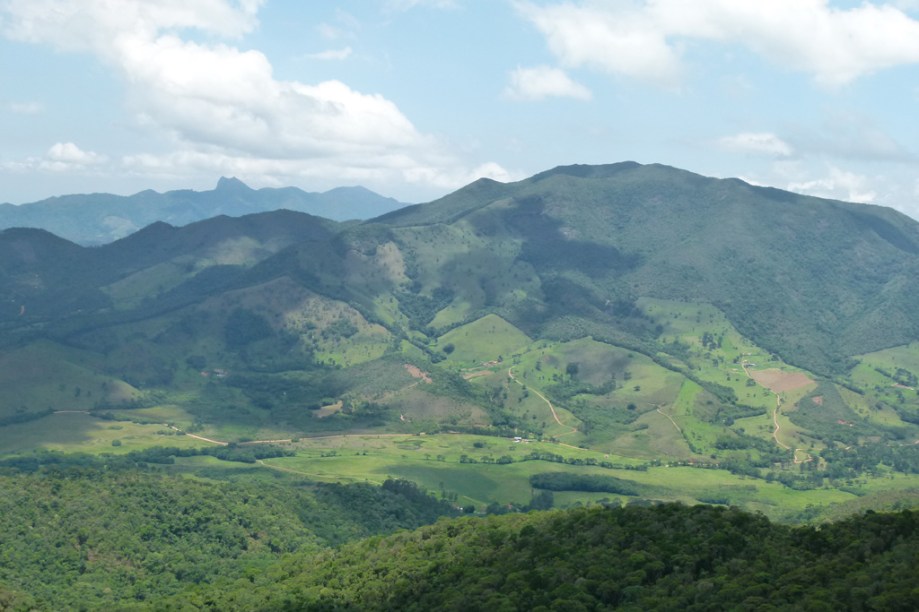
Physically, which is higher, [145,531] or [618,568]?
[618,568]

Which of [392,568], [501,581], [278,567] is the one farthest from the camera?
[278,567]

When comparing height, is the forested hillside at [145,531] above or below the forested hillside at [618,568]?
below

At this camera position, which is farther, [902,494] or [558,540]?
[902,494]

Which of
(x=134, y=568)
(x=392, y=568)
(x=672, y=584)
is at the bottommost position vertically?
(x=134, y=568)

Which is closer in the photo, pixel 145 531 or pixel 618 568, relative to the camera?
pixel 618 568

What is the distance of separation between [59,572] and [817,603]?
9020cm

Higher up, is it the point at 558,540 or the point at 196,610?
the point at 558,540

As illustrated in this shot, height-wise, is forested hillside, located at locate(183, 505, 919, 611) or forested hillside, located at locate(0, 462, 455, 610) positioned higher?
forested hillside, located at locate(183, 505, 919, 611)

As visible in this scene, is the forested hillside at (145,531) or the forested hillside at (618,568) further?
the forested hillside at (145,531)

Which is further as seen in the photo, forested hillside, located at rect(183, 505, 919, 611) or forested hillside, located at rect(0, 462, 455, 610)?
forested hillside, located at rect(0, 462, 455, 610)

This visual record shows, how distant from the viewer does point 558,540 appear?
90.1 m

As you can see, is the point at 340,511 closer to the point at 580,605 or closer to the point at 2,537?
the point at 2,537

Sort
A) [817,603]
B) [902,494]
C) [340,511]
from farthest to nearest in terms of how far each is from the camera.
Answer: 1. [902,494]
2. [340,511]
3. [817,603]

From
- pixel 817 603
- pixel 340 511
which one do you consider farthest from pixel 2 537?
pixel 817 603
